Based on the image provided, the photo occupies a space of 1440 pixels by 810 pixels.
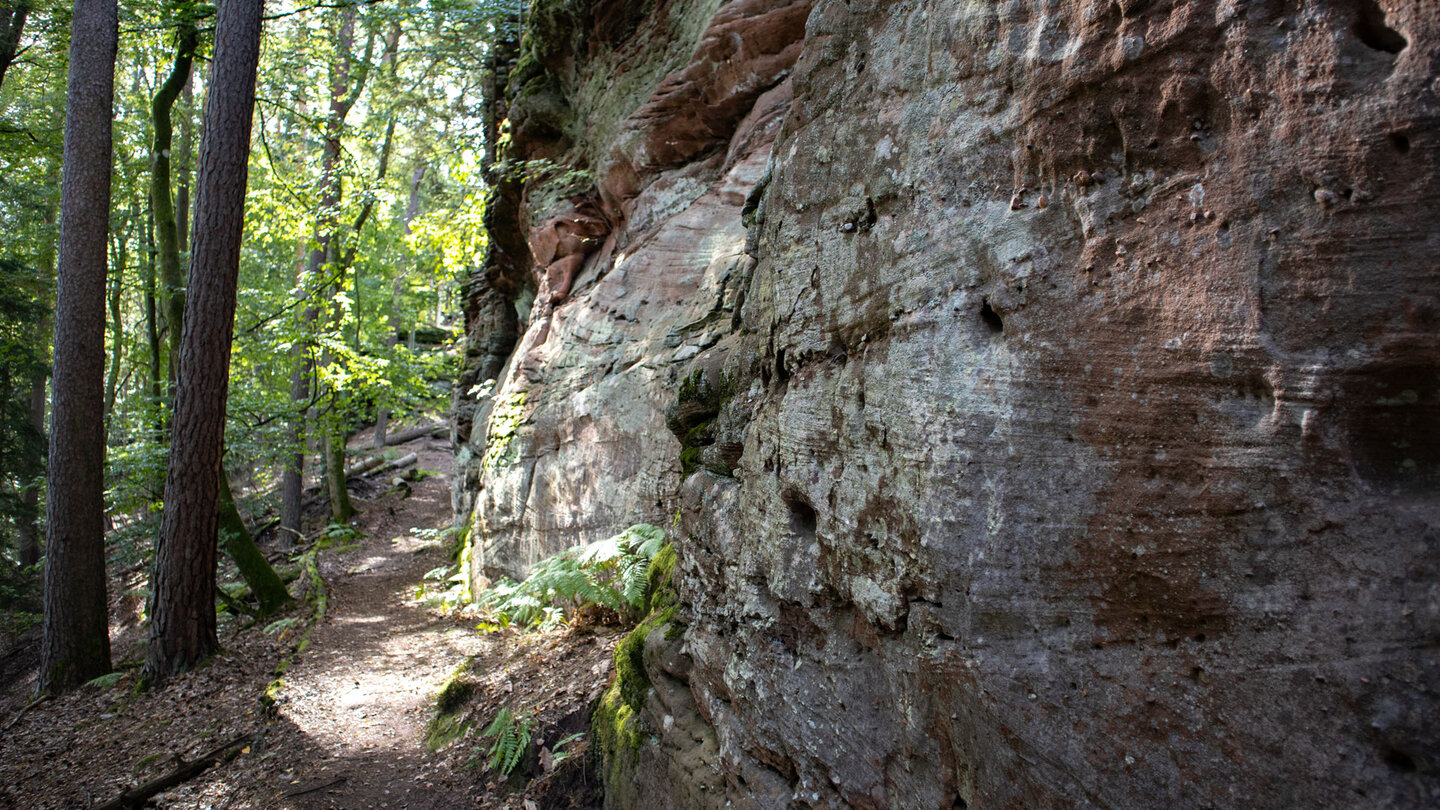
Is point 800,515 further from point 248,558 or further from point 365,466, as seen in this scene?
point 365,466

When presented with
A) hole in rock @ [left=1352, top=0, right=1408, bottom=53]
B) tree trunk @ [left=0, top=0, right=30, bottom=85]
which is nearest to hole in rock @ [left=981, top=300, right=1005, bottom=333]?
hole in rock @ [left=1352, top=0, right=1408, bottom=53]

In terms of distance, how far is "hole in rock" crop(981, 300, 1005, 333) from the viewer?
2773mm

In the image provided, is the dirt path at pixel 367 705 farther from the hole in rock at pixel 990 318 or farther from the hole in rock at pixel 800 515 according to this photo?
the hole in rock at pixel 990 318

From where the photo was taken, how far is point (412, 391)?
1566 centimetres

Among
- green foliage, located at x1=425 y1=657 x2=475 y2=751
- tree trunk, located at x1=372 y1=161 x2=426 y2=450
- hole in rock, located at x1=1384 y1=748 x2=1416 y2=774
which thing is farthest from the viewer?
tree trunk, located at x1=372 y1=161 x2=426 y2=450

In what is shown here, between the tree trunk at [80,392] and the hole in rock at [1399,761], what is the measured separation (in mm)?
12261

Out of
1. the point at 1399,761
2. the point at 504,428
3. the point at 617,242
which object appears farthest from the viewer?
the point at 504,428

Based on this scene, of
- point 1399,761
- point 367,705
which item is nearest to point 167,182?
point 367,705

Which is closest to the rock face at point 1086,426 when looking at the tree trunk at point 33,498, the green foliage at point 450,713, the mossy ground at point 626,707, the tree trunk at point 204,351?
the mossy ground at point 626,707

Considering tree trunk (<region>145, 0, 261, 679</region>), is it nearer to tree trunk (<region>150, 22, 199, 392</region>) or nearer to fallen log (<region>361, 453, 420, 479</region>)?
tree trunk (<region>150, 22, 199, 392</region>)

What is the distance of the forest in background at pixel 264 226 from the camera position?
39.0 ft

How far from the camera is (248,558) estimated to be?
34.6 feet

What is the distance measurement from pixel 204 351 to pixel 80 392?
213 cm

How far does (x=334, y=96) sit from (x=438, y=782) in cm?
1619
